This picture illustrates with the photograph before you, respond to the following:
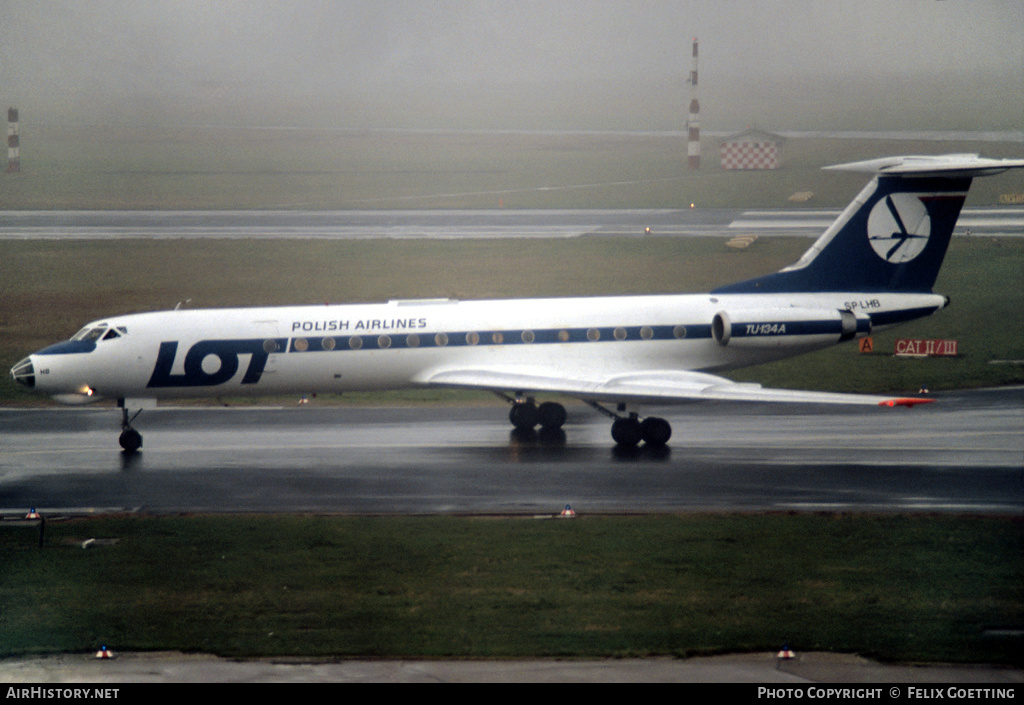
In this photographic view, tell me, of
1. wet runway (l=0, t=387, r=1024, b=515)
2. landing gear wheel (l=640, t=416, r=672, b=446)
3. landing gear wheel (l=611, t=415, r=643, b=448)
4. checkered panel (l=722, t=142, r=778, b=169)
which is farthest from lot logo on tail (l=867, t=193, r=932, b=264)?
checkered panel (l=722, t=142, r=778, b=169)

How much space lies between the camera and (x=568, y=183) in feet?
211

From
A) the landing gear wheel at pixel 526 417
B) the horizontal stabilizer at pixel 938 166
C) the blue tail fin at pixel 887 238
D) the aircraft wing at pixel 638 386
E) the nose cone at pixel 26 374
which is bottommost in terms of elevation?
the landing gear wheel at pixel 526 417

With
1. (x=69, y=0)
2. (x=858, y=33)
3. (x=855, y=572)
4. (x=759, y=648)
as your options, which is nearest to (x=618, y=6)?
(x=858, y=33)

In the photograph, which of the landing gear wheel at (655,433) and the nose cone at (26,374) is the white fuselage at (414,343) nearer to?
the nose cone at (26,374)

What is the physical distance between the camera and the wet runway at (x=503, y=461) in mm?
18672

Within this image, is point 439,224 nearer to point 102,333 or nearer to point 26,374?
point 102,333

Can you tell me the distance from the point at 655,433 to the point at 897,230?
7.98 metres

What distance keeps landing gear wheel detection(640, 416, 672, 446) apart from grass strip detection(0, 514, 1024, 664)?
5610 millimetres

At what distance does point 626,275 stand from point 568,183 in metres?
22.6

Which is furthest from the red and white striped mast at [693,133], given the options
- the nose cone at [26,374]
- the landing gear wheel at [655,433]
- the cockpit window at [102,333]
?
the nose cone at [26,374]

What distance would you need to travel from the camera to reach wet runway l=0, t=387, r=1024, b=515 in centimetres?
1867

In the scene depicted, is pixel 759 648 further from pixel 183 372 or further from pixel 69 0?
pixel 69 0

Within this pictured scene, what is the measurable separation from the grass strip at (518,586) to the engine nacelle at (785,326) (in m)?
7.47

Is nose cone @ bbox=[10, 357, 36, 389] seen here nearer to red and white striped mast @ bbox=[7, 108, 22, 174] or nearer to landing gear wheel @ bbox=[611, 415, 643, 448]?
landing gear wheel @ bbox=[611, 415, 643, 448]
